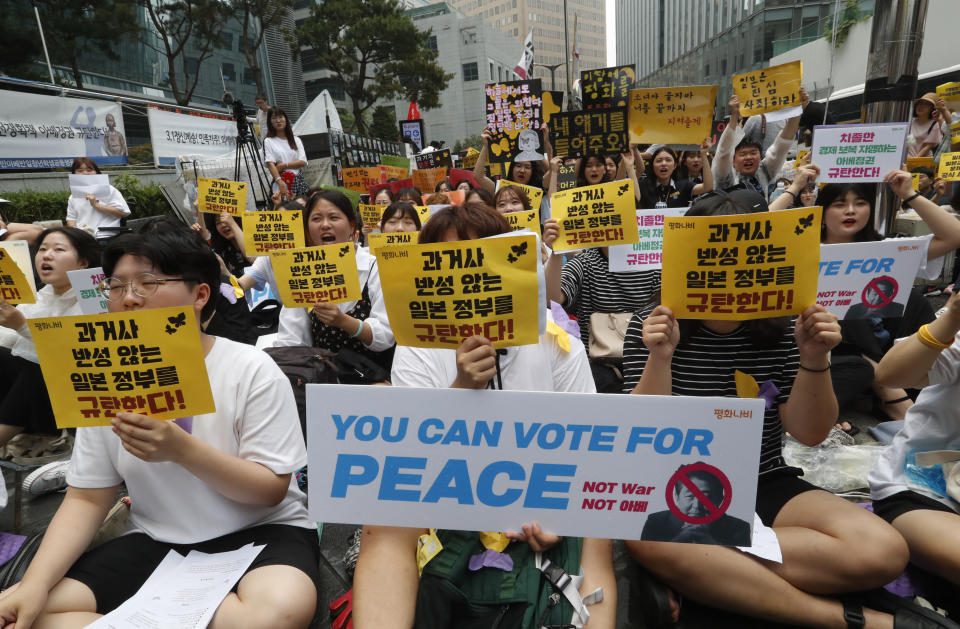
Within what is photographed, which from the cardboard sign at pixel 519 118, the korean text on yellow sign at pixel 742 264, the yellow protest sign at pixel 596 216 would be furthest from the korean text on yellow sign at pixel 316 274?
the cardboard sign at pixel 519 118

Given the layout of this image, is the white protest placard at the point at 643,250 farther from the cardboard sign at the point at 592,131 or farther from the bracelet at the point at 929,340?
the bracelet at the point at 929,340

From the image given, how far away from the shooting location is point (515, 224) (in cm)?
396

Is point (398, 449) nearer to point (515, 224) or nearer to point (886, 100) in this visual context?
point (515, 224)

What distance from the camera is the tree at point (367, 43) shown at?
2494cm

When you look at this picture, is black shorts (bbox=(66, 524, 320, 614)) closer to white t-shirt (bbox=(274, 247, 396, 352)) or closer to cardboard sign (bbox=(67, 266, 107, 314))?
white t-shirt (bbox=(274, 247, 396, 352))

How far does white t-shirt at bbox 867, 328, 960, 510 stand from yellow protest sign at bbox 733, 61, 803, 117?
12.2ft

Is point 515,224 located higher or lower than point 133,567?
higher

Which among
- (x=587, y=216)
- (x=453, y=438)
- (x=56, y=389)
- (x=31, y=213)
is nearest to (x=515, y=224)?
(x=587, y=216)

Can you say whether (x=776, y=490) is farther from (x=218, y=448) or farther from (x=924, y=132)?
(x=924, y=132)

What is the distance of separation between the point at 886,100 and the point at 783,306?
3.72 m

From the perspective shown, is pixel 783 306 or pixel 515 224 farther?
pixel 515 224

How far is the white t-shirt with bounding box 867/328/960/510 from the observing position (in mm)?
1943

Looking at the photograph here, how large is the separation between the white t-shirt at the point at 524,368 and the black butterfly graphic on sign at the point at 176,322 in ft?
2.43

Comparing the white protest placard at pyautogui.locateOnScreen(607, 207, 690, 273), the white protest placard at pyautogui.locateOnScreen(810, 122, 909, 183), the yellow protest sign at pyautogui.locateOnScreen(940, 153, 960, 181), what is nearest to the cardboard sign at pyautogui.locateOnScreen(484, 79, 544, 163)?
the white protest placard at pyautogui.locateOnScreen(607, 207, 690, 273)
